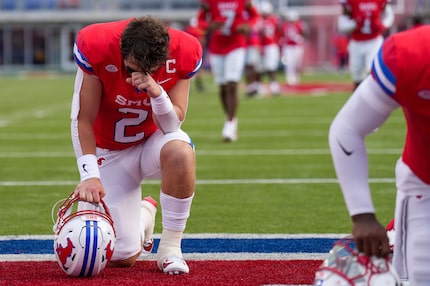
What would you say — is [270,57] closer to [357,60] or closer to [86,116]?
[357,60]

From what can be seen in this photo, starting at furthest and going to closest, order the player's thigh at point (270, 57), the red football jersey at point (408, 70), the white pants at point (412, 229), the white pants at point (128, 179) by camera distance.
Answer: the player's thigh at point (270, 57) < the white pants at point (128, 179) < the white pants at point (412, 229) < the red football jersey at point (408, 70)

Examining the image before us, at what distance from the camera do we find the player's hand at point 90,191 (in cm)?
381

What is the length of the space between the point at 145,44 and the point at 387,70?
1.18 m

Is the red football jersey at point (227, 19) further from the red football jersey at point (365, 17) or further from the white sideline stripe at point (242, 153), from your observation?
the white sideline stripe at point (242, 153)

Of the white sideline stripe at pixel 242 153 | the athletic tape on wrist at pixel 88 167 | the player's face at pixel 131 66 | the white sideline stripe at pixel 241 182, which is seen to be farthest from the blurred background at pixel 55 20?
the player's face at pixel 131 66

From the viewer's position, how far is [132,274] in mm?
4012

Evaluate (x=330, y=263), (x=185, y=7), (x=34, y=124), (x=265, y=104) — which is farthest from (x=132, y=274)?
(x=185, y=7)

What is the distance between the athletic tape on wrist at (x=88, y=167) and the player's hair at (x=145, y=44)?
518mm

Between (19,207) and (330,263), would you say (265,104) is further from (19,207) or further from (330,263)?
(330,263)

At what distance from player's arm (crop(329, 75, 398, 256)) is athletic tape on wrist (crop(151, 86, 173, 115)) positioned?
1.08 metres

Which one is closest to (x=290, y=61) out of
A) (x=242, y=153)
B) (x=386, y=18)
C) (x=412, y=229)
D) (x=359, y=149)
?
(x=386, y=18)

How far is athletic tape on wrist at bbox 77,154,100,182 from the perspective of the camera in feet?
12.8

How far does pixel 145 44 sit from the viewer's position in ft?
12.0

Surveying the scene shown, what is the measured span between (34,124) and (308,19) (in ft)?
91.5
